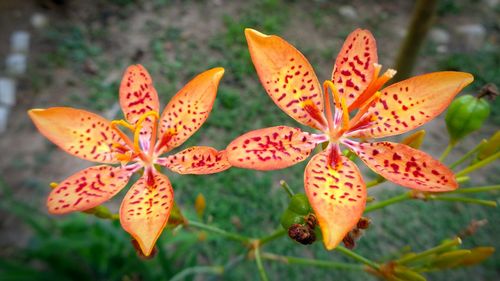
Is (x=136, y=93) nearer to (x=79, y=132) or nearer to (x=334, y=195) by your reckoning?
(x=79, y=132)

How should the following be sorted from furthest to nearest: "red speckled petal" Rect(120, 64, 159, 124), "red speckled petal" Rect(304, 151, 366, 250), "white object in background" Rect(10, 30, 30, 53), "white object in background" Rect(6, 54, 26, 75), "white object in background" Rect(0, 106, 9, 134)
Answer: "white object in background" Rect(10, 30, 30, 53)
"white object in background" Rect(6, 54, 26, 75)
"white object in background" Rect(0, 106, 9, 134)
"red speckled petal" Rect(120, 64, 159, 124)
"red speckled petal" Rect(304, 151, 366, 250)

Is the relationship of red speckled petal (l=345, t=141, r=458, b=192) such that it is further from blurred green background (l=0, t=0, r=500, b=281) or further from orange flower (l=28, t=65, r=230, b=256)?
blurred green background (l=0, t=0, r=500, b=281)

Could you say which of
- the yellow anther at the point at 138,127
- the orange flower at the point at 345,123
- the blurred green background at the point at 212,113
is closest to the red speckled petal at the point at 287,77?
the orange flower at the point at 345,123

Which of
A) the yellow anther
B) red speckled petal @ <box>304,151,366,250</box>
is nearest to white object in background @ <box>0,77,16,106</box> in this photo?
the yellow anther

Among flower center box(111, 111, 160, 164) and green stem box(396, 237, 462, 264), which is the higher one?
flower center box(111, 111, 160, 164)

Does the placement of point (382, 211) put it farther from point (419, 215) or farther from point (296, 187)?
point (296, 187)
